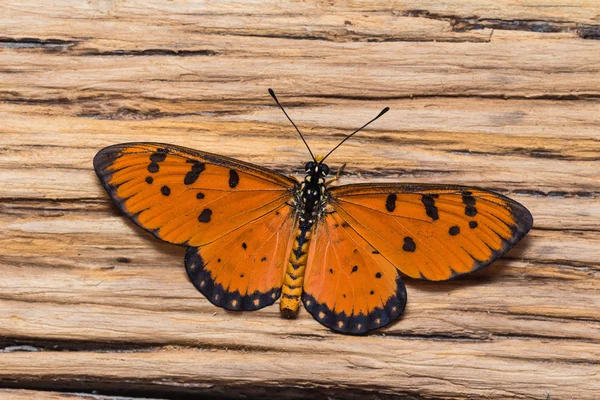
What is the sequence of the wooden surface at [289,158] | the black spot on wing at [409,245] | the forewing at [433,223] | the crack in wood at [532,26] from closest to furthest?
the forewing at [433,223], the black spot on wing at [409,245], the wooden surface at [289,158], the crack in wood at [532,26]

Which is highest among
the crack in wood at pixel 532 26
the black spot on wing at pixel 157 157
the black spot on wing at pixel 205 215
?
the crack in wood at pixel 532 26

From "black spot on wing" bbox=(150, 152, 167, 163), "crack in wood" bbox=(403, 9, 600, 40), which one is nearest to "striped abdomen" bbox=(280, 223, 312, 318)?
"black spot on wing" bbox=(150, 152, 167, 163)

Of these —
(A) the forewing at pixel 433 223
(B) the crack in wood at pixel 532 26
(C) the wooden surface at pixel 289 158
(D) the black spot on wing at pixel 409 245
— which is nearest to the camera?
(A) the forewing at pixel 433 223

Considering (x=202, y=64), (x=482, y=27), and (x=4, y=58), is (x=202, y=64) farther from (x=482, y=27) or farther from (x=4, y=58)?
(x=482, y=27)

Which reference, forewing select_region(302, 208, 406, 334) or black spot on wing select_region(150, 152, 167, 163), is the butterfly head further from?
black spot on wing select_region(150, 152, 167, 163)

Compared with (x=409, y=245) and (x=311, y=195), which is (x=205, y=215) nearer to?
(x=311, y=195)

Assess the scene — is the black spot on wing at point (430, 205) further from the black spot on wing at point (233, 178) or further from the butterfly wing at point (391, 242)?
the black spot on wing at point (233, 178)

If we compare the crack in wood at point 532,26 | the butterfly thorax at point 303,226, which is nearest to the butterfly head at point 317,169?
the butterfly thorax at point 303,226

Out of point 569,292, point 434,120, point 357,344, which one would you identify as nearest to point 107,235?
point 357,344
